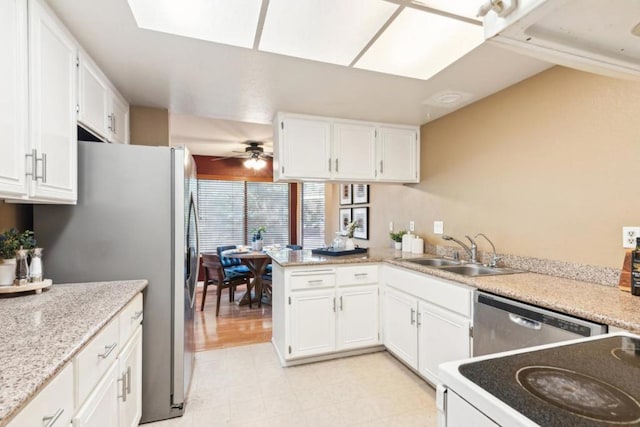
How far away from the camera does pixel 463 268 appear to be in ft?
8.07

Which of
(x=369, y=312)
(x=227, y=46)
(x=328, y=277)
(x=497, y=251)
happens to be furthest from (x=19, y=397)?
(x=497, y=251)

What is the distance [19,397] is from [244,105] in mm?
2408

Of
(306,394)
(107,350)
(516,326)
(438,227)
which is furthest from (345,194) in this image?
(107,350)

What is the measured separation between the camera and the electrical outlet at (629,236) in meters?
1.61

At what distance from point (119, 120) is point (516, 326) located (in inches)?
117

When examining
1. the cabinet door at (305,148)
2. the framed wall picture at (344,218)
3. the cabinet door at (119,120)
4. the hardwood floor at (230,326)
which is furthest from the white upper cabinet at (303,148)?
the framed wall picture at (344,218)

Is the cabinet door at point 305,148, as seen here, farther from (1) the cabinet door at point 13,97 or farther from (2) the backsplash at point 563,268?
(1) the cabinet door at point 13,97

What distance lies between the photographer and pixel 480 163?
257 cm

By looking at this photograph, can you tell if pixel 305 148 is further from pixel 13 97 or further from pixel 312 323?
pixel 13 97

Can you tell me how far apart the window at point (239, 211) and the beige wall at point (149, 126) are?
3.14m

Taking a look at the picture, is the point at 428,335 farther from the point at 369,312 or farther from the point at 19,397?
the point at 19,397

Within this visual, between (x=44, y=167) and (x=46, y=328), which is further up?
(x=44, y=167)

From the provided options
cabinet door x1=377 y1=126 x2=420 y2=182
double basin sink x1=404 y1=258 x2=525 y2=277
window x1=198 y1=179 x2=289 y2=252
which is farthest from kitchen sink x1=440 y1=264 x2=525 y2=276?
window x1=198 y1=179 x2=289 y2=252

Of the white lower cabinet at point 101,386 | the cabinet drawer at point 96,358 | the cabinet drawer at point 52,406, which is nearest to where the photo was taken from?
the cabinet drawer at point 52,406
